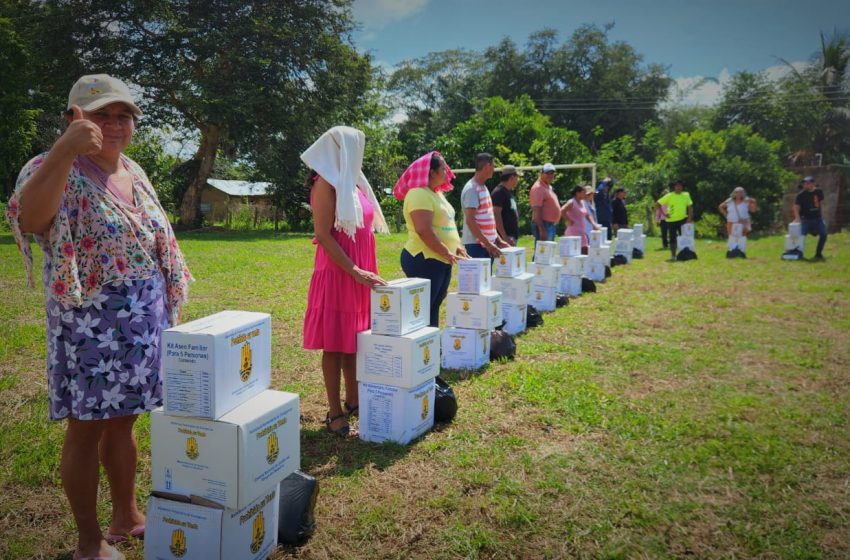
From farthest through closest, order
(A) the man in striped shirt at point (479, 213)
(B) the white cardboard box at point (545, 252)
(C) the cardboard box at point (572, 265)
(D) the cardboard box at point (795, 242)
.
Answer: (D) the cardboard box at point (795, 242)
(C) the cardboard box at point (572, 265)
(B) the white cardboard box at point (545, 252)
(A) the man in striped shirt at point (479, 213)

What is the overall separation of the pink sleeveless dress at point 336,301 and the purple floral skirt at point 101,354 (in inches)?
52.5

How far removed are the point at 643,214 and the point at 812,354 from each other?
18.7 meters

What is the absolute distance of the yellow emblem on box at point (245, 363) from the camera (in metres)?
2.37

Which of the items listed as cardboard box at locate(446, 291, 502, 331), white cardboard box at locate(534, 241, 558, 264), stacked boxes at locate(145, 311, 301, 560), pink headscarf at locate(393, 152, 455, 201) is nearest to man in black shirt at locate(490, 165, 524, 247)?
white cardboard box at locate(534, 241, 558, 264)

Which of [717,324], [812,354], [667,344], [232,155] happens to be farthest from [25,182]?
[232,155]

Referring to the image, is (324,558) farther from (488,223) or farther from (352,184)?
(488,223)

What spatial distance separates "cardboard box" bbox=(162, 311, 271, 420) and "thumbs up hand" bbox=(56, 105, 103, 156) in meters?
0.73

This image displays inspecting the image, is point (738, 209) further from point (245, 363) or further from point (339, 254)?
point (245, 363)

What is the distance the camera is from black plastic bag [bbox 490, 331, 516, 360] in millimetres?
5586

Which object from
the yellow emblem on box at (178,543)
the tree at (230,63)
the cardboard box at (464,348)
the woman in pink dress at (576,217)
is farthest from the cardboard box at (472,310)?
the tree at (230,63)

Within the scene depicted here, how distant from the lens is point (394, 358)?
3.56 meters

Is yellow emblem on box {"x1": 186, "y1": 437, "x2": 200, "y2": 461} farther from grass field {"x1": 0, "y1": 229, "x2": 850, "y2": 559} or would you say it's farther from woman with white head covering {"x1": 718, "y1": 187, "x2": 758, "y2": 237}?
woman with white head covering {"x1": 718, "y1": 187, "x2": 758, "y2": 237}

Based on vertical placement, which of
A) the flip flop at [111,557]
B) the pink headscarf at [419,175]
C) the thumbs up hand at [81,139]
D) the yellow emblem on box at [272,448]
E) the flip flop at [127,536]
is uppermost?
the pink headscarf at [419,175]

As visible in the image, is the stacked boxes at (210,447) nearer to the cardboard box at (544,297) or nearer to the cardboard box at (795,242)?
the cardboard box at (544,297)
